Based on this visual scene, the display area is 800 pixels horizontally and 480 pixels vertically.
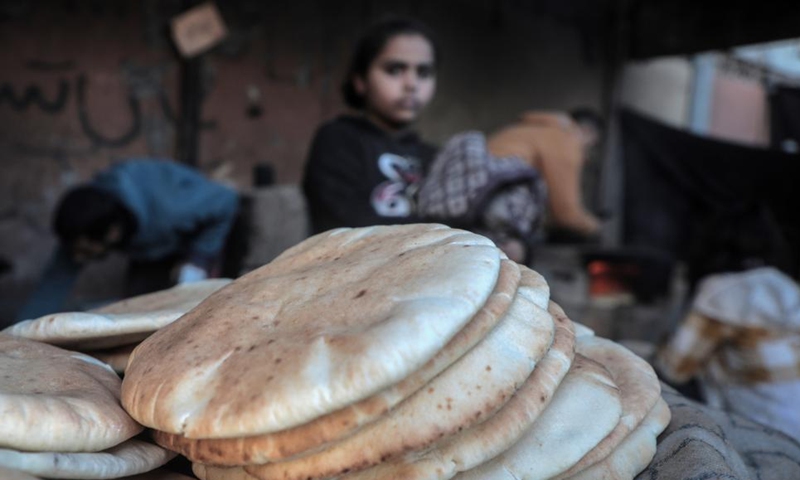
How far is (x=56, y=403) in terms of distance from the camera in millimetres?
932

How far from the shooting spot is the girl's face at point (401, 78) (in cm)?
264

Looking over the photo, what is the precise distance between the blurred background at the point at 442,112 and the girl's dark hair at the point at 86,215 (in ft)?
2.75

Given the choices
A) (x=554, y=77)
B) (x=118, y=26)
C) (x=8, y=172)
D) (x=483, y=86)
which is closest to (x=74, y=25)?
(x=118, y=26)

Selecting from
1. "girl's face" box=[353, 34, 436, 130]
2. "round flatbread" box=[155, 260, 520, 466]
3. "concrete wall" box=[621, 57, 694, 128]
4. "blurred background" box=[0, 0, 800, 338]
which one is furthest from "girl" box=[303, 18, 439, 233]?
"concrete wall" box=[621, 57, 694, 128]

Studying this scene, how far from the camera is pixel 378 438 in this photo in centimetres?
89

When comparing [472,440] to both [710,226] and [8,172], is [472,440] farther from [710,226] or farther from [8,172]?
[8,172]

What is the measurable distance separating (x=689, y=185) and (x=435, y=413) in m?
6.48

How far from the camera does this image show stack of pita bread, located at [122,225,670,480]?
87cm

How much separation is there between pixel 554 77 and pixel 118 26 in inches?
197

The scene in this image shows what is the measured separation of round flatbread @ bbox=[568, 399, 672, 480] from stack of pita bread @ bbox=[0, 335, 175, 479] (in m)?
0.67

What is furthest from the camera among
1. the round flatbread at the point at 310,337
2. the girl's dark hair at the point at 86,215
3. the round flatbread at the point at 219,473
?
the girl's dark hair at the point at 86,215

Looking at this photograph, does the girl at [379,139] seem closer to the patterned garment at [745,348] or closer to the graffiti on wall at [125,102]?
the patterned garment at [745,348]

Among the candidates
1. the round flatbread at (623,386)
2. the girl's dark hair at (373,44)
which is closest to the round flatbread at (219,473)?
the round flatbread at (623,386)

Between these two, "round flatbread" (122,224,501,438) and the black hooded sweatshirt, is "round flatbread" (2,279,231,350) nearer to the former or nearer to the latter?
"round flatbread" (122,224,501,438)
